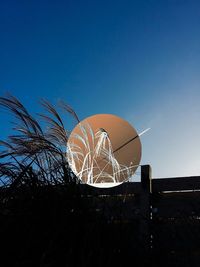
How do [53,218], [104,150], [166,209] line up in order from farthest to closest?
[166,209]
[104,150]
[53,218]

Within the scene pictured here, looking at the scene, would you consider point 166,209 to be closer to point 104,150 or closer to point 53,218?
point 104,150

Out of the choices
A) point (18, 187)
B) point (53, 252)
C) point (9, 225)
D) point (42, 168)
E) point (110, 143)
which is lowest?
point (53, 252)

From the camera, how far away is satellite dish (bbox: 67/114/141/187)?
2111 mm

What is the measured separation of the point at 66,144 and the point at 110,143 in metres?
0.27

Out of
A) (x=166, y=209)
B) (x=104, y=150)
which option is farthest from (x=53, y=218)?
(x=166, y=209)

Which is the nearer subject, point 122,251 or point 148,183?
point 122,251

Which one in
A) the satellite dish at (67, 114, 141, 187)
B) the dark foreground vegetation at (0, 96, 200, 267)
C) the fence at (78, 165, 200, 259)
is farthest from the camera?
the fence at (78, 165, 200, 259)

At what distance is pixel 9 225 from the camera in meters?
1.66

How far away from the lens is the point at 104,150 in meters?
2.16

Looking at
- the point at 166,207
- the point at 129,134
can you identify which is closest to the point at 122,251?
the point at 129,134

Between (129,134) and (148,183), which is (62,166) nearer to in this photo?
(129,134)

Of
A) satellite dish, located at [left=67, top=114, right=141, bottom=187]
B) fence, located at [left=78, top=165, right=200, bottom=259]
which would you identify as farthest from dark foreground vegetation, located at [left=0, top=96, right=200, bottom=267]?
fence, located at [left=78, top=165, right=200, bottom=259]

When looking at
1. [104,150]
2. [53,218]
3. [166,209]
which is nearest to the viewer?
[53,218]

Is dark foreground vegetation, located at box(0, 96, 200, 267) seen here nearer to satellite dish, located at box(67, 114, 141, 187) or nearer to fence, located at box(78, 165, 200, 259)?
satellite dish, located at box(67, 114, 141, 187)
